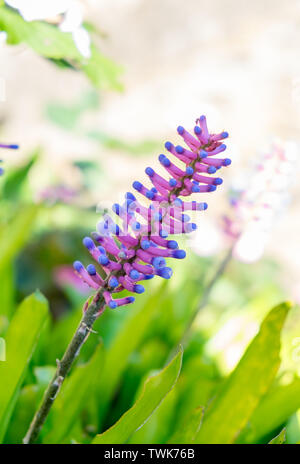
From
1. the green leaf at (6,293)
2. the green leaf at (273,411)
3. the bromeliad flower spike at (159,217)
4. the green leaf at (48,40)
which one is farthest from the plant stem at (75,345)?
the green leaf at (6,293)

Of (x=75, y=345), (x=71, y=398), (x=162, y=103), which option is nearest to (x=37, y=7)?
(x=75, y=345)

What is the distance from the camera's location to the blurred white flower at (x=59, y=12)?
2.34ft

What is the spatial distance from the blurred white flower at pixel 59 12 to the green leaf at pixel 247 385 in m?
0.52

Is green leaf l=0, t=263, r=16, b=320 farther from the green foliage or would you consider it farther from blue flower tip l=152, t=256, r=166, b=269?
blue flower tip l=152, t=256, r=166, b=269

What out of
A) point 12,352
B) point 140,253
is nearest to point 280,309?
point 140,253

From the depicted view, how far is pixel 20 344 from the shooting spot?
0.78m

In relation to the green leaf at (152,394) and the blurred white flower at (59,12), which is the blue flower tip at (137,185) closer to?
the green leaf at (152,394)

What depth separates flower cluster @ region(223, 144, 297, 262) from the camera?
1010mm

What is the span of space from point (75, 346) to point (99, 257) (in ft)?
0.43

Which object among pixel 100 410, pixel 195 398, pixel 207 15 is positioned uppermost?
pixel 207 15

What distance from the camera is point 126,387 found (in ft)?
4.09

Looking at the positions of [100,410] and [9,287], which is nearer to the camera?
[100,410]

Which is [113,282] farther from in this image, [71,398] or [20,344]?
[71,398]
